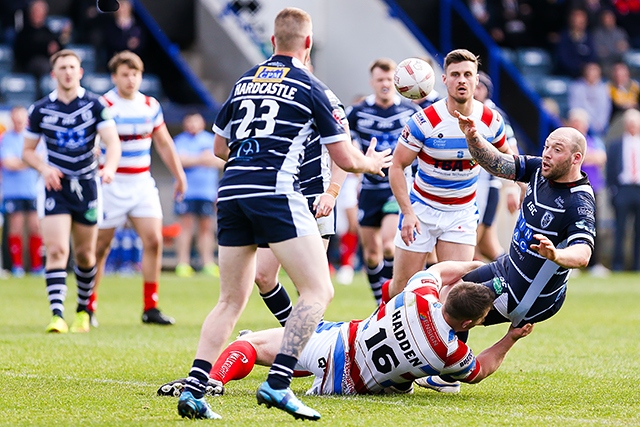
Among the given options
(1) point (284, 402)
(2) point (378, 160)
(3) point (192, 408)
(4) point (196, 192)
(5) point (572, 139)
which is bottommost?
(4) point (196, 192)

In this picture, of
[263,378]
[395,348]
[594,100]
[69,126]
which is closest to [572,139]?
[395,348]

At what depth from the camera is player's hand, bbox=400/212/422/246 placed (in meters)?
7.91

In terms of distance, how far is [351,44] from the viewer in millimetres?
21953

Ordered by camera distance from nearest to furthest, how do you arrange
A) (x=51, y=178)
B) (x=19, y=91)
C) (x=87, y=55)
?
(x=51, y=178) → (x=19, y=91) → (x=87, y=55)

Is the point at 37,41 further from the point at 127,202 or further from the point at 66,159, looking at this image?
the point at 66,159

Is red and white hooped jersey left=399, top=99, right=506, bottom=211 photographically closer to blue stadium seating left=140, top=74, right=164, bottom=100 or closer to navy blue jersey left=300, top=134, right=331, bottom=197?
navy blue jersey left=300, top=134, right=331, bottom=197

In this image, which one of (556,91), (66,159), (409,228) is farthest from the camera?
(556,91)

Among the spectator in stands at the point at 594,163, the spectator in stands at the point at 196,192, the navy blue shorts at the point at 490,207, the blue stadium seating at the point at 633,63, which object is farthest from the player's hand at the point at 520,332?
the blue stadium seating at the point at 633,63

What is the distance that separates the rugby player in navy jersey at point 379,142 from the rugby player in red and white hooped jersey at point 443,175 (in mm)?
2441

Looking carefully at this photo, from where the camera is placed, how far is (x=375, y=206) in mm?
11398

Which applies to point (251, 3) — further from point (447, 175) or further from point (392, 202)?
point (447, 175)

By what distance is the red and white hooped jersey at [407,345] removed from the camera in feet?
20.3

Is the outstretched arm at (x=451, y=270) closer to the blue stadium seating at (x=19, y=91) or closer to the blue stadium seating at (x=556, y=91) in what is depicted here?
the blue stadium seating at (x=19, y=91)

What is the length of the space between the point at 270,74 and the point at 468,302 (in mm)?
1724
